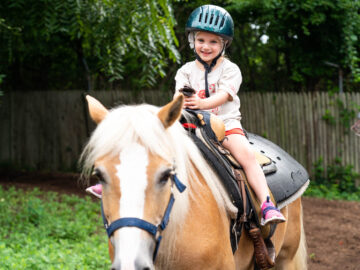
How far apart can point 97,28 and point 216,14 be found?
467cm

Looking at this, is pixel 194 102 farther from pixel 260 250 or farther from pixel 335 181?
pixel 335 181

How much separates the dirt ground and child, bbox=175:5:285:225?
299 cm

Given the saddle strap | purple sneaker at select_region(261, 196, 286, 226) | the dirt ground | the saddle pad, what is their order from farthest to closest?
the dirt ground < the saddle pad < the saddle strap < purple sneaker at select_region(261, 196, 286, 226)

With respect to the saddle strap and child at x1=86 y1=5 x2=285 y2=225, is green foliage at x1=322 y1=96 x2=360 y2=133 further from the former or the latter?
the saddle strap

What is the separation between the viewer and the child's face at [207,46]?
3.00 meters

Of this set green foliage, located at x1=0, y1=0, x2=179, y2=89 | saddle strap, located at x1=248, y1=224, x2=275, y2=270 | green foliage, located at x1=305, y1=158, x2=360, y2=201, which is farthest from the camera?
green foliage, located at x1=305, y1=158, x2=360, y2=201

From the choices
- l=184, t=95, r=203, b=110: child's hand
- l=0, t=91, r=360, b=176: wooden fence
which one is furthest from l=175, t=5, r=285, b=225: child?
l=0, t=91, r=360, b=176: wooden fence

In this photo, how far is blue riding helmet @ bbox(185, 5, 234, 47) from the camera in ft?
9.82

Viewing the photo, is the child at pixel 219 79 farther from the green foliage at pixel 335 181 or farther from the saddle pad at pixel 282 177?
the green foliage at pixel 335 181

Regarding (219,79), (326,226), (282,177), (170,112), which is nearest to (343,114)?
(326,226)

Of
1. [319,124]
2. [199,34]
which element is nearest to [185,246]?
[199,34]

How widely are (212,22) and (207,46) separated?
0.55ft

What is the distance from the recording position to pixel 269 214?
2.67 m

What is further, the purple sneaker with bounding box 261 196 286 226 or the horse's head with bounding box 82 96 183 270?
the purple sneaker with bounding box 261 196 286 226
